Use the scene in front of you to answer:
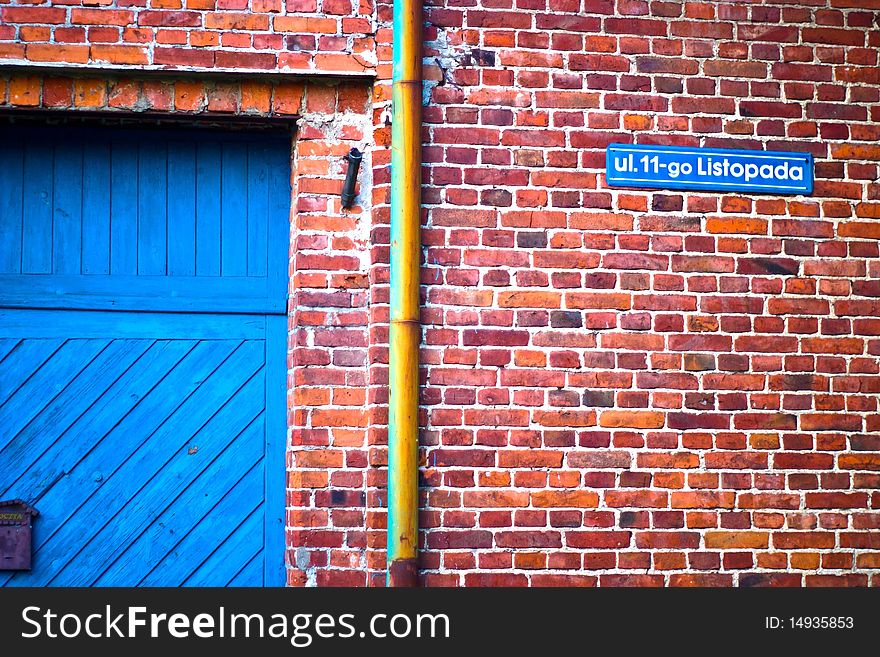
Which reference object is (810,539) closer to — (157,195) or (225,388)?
(225,388)

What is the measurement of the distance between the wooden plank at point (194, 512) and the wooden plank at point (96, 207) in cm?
97

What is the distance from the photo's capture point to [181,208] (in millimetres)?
4410

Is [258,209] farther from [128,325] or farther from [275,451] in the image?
[275,451]

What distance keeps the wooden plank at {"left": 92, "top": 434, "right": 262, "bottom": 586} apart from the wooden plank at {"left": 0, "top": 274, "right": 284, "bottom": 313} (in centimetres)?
59

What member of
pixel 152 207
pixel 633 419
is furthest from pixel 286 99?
pixel 633 419

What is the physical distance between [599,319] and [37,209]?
246 centimetres

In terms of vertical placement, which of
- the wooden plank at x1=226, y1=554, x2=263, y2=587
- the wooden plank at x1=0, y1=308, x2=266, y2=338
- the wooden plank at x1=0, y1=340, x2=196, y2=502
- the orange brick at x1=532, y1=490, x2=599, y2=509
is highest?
the wooden plank at x1=0, y1=308, x2=266, y2=338

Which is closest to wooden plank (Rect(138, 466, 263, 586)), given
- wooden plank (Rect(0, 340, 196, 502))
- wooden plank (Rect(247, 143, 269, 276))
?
wooden plank (Rect(0, 340, 196, 502))

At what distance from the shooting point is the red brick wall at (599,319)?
413 cm

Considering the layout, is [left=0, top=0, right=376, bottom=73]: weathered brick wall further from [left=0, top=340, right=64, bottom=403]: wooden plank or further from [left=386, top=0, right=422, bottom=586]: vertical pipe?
[left=0, top=340, right=64, bottom=403]: wooden plank

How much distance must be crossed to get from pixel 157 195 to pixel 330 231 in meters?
0.81

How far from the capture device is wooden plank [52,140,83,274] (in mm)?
4340

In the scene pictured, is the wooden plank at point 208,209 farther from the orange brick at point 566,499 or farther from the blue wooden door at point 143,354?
the orange brick at point 566,499

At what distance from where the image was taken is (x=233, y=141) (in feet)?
14.7
